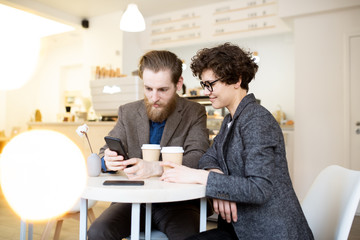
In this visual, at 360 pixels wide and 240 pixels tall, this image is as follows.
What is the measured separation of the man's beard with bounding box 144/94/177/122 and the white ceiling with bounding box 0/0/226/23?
386 centimetres

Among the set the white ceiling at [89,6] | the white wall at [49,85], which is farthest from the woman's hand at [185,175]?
the white wall at [49,85]

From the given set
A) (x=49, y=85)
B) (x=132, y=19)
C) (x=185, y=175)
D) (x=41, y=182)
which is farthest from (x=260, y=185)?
(x=49, y=85)

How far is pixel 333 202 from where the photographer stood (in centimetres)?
133

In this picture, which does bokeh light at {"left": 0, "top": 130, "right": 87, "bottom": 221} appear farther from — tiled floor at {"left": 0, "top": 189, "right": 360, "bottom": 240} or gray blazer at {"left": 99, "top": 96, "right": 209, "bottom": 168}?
tiled floor at {"left": 0, "top": 189, "right": 360, "bottom": 240}

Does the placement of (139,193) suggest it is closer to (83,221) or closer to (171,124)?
(83,221)

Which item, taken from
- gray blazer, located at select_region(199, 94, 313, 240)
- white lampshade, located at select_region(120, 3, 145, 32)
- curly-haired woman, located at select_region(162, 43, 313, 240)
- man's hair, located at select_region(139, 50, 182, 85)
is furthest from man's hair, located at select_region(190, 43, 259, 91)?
white lampshade, located at select_region(120, 3, 145, 32)

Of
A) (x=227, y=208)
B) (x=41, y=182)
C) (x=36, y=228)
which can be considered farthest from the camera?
(x=36, y=228)

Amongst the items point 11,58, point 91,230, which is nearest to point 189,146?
point 91,230

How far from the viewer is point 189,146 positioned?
1.75 meters

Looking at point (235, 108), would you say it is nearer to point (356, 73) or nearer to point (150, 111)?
point (150, 111)

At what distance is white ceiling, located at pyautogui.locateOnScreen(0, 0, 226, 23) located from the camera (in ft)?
17.4

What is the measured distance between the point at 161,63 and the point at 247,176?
862mm

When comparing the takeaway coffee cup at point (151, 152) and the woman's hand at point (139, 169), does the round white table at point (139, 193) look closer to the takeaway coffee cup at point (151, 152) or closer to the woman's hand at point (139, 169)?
the woman's hand at point (139, 169)

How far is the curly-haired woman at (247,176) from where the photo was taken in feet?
3.65
